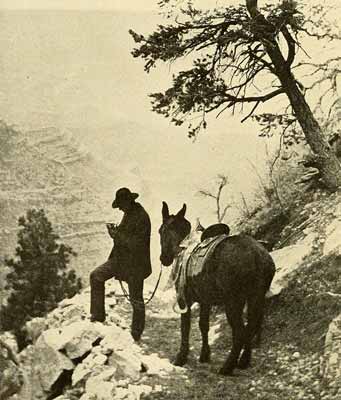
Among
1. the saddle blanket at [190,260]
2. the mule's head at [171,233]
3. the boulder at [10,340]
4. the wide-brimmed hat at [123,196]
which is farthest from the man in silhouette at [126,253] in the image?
the boulder at [10,340]

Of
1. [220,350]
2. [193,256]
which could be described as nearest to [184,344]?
[220,350]

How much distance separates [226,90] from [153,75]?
4.59 meters

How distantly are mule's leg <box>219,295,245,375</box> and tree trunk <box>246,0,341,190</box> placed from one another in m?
3.42

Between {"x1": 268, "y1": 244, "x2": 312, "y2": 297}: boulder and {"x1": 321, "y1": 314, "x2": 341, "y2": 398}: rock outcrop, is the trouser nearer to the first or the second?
{"x1": 268, "y1": 244, "x2": 312, "y2": 297}: boulder

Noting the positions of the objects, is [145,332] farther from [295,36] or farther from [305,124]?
[295,36]

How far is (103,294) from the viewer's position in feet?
24.1

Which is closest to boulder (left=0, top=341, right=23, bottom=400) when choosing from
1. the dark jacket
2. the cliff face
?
the dark jacket

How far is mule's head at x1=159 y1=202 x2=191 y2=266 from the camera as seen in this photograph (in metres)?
6.93

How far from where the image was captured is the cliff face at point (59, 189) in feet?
97.6

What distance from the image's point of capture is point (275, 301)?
23.8 ft

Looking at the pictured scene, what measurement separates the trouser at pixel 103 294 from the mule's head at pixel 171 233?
690 millimetres

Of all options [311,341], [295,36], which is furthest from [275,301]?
[295,36]

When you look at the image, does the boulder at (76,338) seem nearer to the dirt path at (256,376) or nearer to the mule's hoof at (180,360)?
the dirt path at (256,376)

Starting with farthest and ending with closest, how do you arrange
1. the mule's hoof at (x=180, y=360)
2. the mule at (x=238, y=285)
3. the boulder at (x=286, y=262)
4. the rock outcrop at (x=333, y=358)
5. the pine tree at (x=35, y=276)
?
the pine tree at (x=35, y=276) → the boulder at (x=286, y=262) → the mule's hoof at (x=180, y=360) → the mule at (x=238, y=285) → the rock outcrop at (x=333, y=358)
